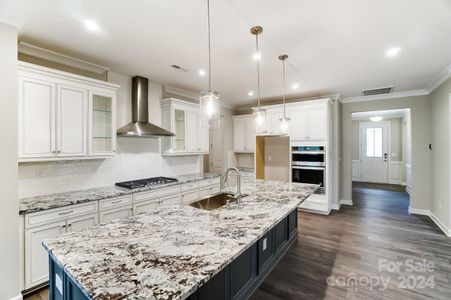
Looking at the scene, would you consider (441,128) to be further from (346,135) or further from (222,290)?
(222,290)

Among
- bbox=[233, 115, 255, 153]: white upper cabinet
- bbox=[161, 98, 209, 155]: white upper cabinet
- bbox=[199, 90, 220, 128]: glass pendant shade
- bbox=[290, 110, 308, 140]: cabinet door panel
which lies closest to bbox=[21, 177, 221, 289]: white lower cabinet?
bbox=[161, 98, 209, 155]: white upper cabinet

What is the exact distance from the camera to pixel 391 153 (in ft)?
27.7

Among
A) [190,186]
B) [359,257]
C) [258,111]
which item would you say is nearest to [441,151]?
[359,257]

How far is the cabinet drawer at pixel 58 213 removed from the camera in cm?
223

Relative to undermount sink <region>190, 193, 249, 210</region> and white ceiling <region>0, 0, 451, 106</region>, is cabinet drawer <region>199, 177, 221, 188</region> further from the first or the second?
white ceiling <region>0, 0, 451, 106</region>

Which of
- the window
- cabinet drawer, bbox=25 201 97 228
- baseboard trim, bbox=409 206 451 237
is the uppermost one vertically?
the window

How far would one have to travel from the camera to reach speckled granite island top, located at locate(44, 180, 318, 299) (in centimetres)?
98

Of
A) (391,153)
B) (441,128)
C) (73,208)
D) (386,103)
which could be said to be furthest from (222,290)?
(391,153)

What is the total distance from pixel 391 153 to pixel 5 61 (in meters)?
10.8

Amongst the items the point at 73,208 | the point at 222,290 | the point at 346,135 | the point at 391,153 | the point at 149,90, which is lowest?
the point at 222,290

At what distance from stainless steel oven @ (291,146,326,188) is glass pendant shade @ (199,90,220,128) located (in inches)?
135

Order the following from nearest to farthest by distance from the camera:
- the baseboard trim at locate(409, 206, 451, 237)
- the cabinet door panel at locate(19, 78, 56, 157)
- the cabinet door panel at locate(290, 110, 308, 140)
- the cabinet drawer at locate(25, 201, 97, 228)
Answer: the cabinet drawer at locate(25, 201, 97, 228), the cabinet door panel at locate(19, 78, 56, 157), the baseboard trim at locate(409, 206, 451, 237), the cabinet door panel at locate(290, 110, 308, 140)

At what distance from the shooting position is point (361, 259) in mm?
2959

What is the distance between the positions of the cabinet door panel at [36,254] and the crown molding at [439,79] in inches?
233
